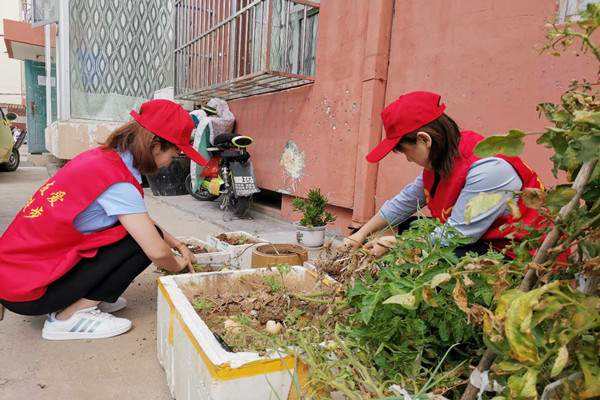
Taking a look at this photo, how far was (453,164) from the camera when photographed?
1.78 m

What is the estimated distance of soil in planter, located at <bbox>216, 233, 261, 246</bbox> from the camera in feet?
9.80

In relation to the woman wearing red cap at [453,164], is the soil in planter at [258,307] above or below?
below

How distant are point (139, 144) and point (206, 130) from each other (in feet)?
13.4

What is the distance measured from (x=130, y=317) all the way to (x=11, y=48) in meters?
13.2

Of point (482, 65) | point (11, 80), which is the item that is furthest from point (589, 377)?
point (11, 80)

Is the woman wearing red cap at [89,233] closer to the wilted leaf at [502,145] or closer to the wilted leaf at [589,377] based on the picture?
the wilted leaf at [502,145]

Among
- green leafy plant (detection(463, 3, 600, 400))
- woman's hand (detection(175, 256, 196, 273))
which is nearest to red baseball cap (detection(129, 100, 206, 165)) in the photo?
woman's hand (detection(175, 256, 196, 273))

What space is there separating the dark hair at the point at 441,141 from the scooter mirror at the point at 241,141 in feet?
12.0

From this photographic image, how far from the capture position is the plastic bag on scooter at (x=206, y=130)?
586 cm

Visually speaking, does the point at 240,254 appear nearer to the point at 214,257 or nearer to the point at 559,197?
the point at 214,257

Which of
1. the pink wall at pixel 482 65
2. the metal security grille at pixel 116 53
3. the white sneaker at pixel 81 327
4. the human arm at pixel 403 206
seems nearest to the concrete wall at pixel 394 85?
the pink wall at pixel 482 65

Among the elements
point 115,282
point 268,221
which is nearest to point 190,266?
point 115,282

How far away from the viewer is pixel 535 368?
2.02ft

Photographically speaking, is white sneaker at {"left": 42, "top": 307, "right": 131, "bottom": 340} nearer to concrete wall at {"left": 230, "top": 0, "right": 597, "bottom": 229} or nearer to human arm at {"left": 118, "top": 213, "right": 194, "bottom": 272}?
human arm at {"left": 118, "top": 213, "right": 194, "bottom": 272}
